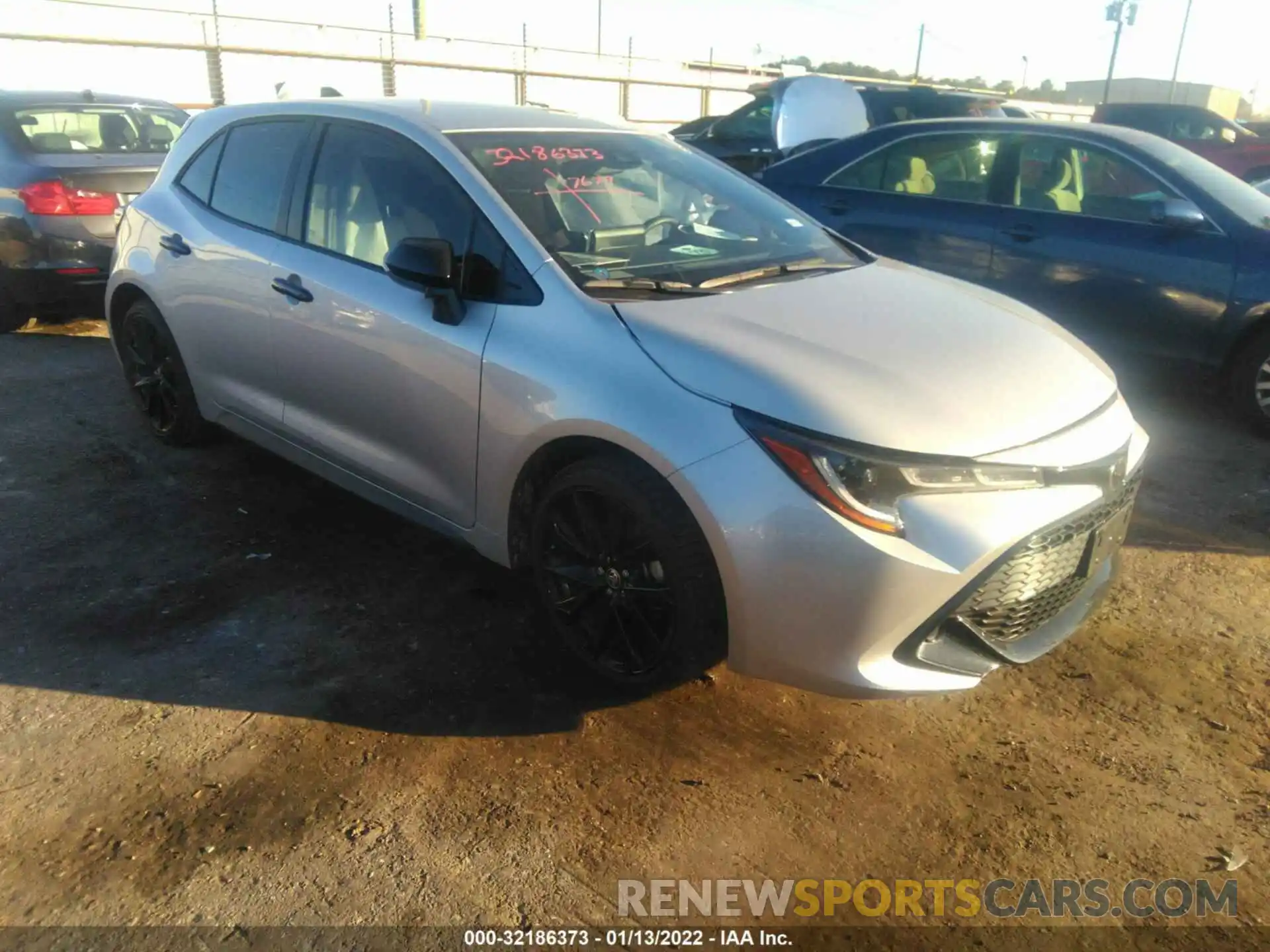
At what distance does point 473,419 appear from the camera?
3162 mm

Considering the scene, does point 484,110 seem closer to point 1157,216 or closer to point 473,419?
point 473,419

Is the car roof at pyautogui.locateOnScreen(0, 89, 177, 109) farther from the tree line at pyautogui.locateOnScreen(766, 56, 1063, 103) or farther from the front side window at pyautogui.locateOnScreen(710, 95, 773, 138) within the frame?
the tree line at pyautogui.locateOnScreen(766, 56, 1063, 103)

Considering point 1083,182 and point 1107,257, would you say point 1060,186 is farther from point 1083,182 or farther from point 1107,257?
point 1107,257

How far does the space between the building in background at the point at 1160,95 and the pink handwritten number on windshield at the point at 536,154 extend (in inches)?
1722

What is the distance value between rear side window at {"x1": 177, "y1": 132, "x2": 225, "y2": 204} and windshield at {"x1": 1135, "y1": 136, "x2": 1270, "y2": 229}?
4863 mm

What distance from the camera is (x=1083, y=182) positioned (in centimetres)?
584

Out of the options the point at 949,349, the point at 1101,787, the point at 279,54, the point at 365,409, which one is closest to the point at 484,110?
the point at 365,409

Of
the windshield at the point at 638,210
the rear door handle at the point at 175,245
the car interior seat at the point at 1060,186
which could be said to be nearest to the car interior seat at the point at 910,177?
the car interior seat at the point at 1060,186

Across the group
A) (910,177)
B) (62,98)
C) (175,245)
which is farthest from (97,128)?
(910,177)

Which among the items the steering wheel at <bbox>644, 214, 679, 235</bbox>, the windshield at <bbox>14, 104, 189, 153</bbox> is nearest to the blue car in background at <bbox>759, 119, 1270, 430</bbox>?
the steering wheel at <bbox>644, 214, 679, 235</bbox>

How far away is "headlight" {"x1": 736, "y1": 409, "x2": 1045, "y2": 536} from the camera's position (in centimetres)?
248

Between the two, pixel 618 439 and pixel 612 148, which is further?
pixel 612 148

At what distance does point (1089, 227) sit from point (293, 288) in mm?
4368

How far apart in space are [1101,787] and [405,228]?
9.13ft
